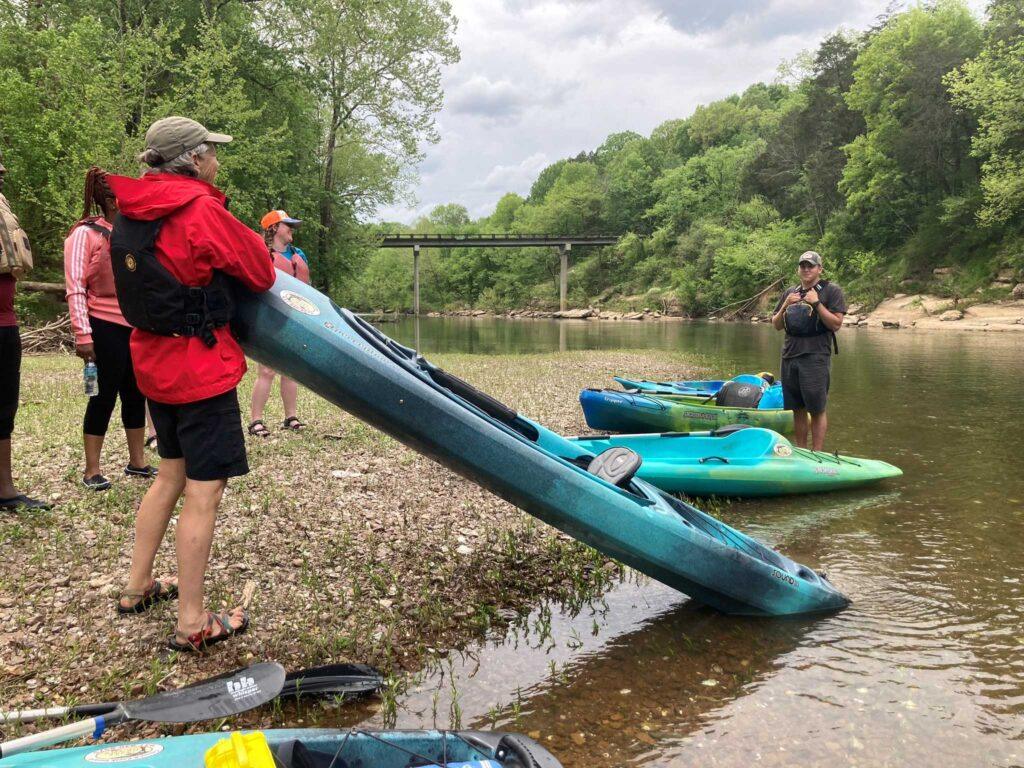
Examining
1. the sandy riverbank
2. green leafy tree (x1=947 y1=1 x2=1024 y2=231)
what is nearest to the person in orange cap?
the sandy riverbank

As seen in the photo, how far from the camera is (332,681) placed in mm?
3326

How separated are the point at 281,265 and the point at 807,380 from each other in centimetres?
601

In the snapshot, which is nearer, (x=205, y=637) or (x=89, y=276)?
(x=205, y=637)

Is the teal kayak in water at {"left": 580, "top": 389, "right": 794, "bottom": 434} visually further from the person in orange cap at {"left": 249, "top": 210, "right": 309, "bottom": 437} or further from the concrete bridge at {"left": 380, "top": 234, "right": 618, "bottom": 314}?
the concrete bridge at {"left": 380, "top": 234, "right": 618, "bottom": 314}

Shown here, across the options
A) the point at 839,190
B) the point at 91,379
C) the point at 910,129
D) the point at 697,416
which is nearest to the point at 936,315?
the point at 910,129

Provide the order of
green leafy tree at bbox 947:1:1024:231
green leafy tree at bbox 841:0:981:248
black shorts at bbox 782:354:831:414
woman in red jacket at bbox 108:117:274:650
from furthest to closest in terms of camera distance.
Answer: green leafy tree at bbox 841:0:981:248 < green leafy tree at bbox 947:1:1024:231 < black shorts at bbox 782:354:831:414 < woman in red jacket at bbox 108:117:274:650

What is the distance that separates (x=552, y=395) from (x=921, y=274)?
131ft

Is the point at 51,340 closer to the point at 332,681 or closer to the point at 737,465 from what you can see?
the point at 737,465

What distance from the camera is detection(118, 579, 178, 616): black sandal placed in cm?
369

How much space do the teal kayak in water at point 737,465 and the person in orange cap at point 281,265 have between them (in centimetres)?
347

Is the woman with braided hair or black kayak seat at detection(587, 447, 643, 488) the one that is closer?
black kayak seat at detection(587, 447, 643, 488)

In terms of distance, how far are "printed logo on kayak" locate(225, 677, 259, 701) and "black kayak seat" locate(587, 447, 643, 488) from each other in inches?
92.0

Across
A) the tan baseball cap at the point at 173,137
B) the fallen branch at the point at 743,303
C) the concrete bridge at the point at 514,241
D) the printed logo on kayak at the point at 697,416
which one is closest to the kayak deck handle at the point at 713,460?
the printed logo on kayak at the point at 697,416

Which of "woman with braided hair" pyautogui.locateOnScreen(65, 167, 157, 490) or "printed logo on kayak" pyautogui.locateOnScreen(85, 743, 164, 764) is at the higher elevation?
"woman with braided hair" pyautogui.locateOnScreen(65, 167, 157, 490)
